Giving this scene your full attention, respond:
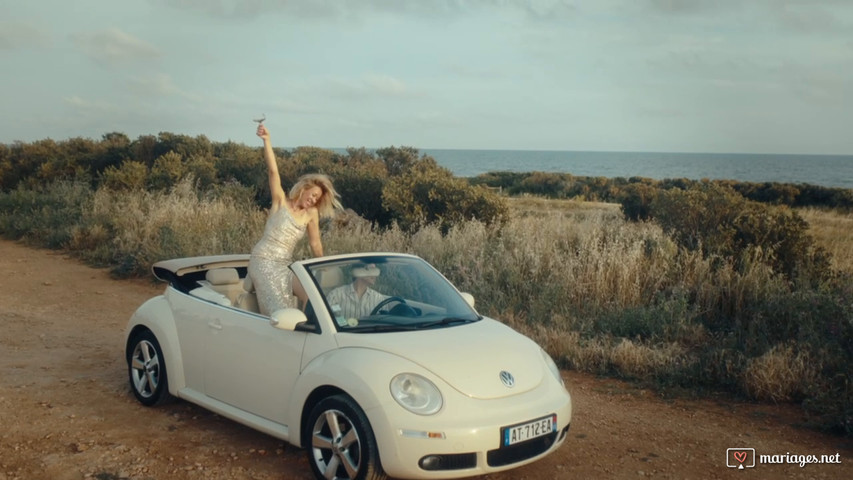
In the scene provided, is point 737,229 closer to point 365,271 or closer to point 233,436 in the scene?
point 365,271

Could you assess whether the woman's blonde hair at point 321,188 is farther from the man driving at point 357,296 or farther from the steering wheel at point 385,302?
the steering wheel at point 385,302

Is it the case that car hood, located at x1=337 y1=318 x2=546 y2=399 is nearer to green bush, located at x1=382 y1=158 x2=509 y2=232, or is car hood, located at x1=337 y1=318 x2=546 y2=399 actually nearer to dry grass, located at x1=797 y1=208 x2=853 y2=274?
dry grass, located at x1=797 y1=208 x2=853 y2=274

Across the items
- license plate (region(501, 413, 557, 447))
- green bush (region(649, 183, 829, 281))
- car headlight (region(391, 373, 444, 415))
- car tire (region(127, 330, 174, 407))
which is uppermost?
green bush (region(649, 183, 829, 281))

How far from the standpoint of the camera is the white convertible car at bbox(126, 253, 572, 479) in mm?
4371

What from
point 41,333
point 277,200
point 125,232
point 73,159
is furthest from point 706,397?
point 73,159

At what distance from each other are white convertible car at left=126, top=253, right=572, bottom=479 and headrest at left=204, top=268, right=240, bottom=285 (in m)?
0.02

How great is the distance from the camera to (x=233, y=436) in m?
5.79

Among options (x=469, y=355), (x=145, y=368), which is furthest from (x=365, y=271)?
(x=145, y=368)

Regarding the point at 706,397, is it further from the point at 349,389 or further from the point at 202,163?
the point at 202,163

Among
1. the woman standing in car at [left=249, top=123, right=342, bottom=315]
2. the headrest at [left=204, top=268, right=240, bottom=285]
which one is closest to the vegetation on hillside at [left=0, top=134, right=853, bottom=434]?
the woman standing in car at [left=249, top=123, right=342, bottom=315]

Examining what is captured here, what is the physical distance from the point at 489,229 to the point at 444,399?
9932mm

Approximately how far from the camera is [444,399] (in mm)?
4422

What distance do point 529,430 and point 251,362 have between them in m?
1.98

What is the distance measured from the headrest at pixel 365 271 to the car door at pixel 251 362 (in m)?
0.62
